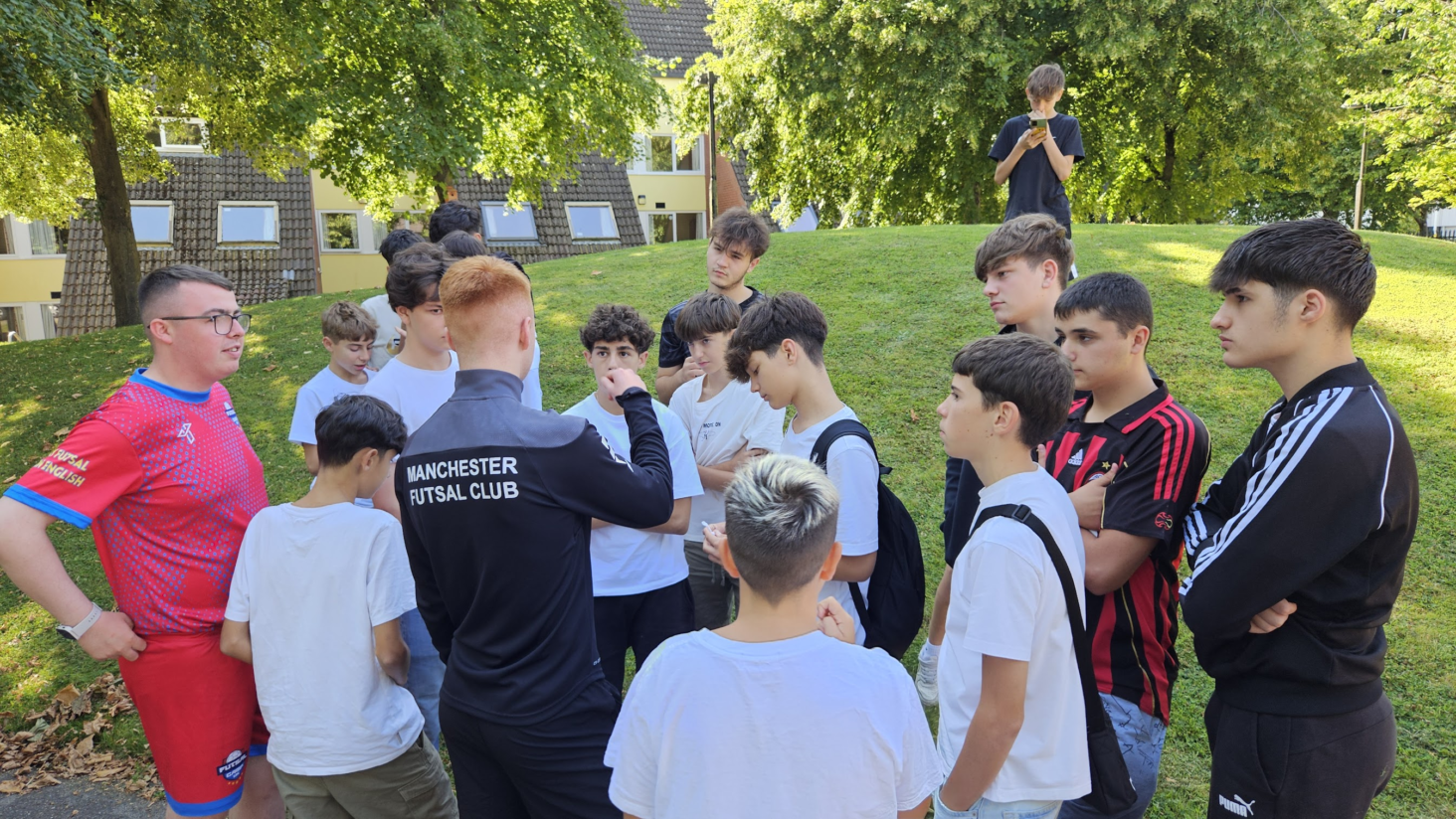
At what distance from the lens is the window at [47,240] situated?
2780 centimetres

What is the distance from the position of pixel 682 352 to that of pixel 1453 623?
4.82m

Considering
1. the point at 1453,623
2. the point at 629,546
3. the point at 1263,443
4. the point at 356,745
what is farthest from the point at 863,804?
the point at 1453,623

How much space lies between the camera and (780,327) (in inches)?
120

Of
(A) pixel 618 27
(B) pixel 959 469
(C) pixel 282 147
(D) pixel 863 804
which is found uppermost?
(A) pixel 618 27

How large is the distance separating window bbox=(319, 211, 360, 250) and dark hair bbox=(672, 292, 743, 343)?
27.2 m

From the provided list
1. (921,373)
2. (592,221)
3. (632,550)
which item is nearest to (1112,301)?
(632,550)

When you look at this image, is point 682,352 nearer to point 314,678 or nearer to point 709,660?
point 314,678

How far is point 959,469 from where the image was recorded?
11.1 ft

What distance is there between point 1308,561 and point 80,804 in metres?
5.69

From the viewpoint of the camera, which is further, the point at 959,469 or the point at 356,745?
the point at 959,469

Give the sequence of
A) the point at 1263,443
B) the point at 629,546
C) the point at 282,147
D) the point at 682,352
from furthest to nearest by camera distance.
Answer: the point at 282,147 → the point at 682,352 → the point at 629,546 → the point at 1263,443

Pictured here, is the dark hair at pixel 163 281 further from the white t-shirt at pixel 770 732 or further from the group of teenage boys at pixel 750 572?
the white t-shirt at pixel 770 732

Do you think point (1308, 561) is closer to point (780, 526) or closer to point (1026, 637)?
point (1026, 637)

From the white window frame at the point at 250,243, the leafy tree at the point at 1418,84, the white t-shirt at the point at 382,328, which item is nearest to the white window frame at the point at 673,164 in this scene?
the white window frame at the point at 250,243
